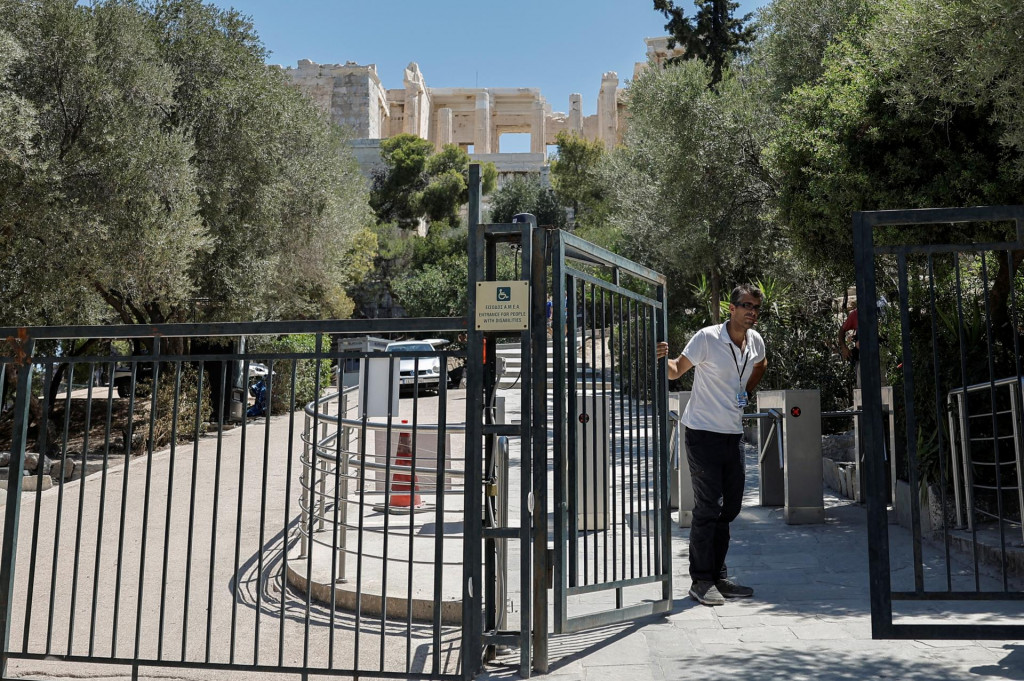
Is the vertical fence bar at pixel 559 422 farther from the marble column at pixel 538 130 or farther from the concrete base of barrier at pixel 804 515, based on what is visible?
the marble column at pixel 538 130

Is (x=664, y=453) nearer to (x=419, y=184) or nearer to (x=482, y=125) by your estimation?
(x=419, y=184)

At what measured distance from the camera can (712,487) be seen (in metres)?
4.64

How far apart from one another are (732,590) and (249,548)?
4.12m

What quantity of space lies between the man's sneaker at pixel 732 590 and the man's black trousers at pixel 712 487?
0.79 ft

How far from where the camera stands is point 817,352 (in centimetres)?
1264

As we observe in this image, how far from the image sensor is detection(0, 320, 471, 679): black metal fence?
3590mm

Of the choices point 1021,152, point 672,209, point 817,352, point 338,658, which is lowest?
point 338,658

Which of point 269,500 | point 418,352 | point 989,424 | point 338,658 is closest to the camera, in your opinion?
point 418,352

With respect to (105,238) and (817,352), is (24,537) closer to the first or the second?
(105,238)

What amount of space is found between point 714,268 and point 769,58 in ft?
13.6

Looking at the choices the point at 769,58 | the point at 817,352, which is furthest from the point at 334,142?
the point at 817,352

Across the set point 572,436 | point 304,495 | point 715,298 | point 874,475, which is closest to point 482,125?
point 715,298

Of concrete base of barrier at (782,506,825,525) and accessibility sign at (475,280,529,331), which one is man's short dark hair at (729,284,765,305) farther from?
concrete base of barrier at (782,506,825,525)

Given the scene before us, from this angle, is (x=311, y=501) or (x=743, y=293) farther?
(x=743, y=293)
